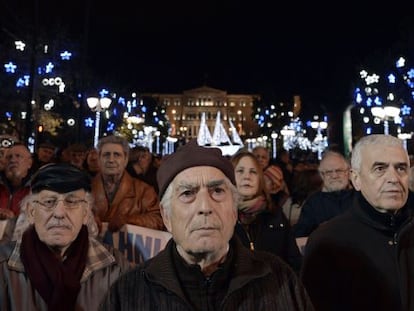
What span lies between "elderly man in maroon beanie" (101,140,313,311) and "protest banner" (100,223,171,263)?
7.86 feet

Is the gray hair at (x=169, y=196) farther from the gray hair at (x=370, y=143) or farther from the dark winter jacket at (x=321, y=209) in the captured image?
the dark winter jacket at (x=321, y=209)

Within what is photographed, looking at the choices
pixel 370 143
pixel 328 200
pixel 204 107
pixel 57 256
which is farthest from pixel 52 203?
pixel 204 107

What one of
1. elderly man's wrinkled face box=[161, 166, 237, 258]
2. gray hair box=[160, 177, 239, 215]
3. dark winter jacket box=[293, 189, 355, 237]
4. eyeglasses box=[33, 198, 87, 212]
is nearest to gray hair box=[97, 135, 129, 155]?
dark winter jacket box=[293, 189, 355, 237]

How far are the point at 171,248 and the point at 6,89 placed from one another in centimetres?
3434

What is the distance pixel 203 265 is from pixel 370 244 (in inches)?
62.6

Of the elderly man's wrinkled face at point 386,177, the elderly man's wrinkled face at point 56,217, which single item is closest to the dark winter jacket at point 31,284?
the elderly man's wrinkled face at point 56,217

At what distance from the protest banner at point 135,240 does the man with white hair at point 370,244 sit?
1.70 meters

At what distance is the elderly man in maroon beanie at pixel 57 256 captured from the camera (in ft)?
10.4

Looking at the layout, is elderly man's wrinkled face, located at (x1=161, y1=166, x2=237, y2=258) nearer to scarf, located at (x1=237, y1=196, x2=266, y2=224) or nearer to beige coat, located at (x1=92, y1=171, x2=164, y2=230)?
scarf, located at (x1=237, y1=196, x2=266, y2=224)

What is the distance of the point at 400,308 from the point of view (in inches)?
132

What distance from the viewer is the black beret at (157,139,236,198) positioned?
2531 mm

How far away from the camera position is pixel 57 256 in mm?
3363

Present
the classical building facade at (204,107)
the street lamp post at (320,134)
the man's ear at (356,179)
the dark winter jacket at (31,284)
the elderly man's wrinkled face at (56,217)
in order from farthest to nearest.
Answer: the classical building facade at (204,107)
the street lamp post at (320,134)
the man's ear at (356,179)
the elderly man's wrinkled face at (56,217)
the dark winter jacket at (31,284)

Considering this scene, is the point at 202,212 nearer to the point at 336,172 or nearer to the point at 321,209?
the point at 321,209
